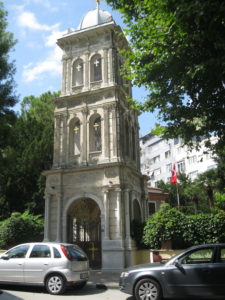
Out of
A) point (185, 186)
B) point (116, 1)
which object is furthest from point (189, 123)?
point (185, 186)

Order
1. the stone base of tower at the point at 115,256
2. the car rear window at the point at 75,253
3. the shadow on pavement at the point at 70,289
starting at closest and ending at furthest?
the shadow on pavement at the point at 70,289 → the car rear window at the point at 75,253 → the stone base of tower at the point at 115,256

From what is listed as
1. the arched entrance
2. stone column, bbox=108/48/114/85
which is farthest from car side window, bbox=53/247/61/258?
stone column, bbox=108/48/114/85

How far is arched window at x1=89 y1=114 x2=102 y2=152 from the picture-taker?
18047mm

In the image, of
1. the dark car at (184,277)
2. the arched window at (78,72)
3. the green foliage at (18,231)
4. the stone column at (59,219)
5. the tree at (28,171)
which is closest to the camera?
the dark car at (184,277)

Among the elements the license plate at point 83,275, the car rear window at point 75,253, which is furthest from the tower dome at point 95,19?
the license plate at point 83,275

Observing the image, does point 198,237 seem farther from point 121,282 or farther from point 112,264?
point 121,282

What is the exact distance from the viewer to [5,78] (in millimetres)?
16609

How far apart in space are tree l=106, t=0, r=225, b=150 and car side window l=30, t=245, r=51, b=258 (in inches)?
242

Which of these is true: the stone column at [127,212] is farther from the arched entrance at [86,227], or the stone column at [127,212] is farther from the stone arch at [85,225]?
the arched entrance at [86,227]

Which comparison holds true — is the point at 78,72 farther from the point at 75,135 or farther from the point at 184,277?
the point at 184,277

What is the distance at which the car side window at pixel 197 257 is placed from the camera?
7770 mm

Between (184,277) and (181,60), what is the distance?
21.2 ft

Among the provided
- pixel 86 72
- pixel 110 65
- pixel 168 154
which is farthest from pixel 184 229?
pixel 168 154

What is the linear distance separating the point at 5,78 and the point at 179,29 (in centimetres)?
1115
